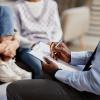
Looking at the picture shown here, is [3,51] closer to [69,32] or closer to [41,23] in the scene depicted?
[41,23]

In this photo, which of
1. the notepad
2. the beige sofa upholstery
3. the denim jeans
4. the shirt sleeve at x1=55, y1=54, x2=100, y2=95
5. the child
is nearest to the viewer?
the shirt sleeve at x1=55, y1=54, x2=100, y2=95

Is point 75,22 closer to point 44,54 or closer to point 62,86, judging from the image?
point 44,54

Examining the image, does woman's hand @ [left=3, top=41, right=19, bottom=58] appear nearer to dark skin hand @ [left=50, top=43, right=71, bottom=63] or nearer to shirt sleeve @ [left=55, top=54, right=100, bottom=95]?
dark skin hand @ [left=50, top=43, right=71, bottom=63]

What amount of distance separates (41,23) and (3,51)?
867mm

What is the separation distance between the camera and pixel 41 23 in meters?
2.69

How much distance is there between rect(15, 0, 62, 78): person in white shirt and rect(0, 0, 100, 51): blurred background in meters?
0.99

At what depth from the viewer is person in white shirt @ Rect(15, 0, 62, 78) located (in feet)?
8.59

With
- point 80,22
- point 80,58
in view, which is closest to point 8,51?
point 80,58

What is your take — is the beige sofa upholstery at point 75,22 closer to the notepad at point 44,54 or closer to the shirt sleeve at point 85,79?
the notepad at point 44,54

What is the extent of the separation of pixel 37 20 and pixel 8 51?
2.79ft

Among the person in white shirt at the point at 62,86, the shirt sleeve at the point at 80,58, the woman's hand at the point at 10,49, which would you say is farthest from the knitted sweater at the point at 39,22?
the person in white shirt at the point at 62,86

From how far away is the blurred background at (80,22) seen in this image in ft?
12.5

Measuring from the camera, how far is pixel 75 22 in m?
3.89

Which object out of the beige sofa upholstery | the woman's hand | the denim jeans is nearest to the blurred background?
the beige sofa upholstery
